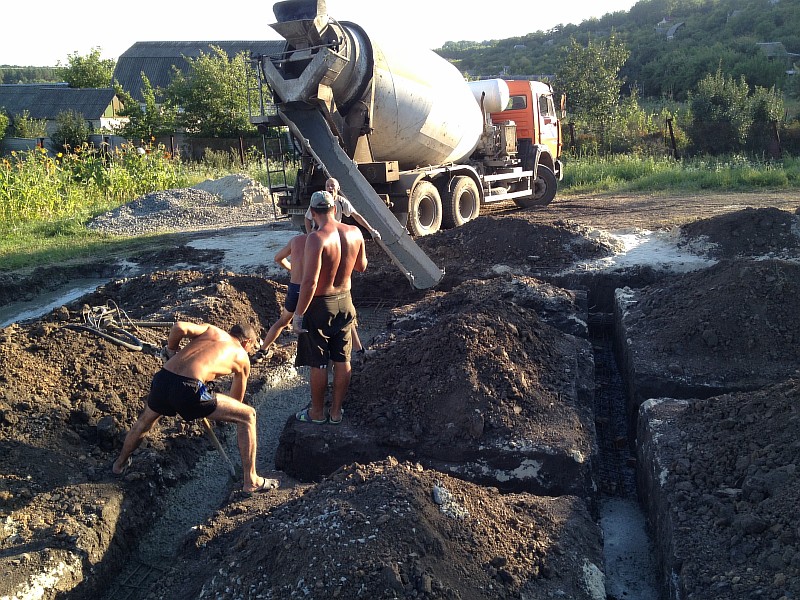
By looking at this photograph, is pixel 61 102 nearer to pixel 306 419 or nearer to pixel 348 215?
pixel 348 215

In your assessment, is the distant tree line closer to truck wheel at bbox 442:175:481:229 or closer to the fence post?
the fence post

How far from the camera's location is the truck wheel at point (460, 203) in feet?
39.2

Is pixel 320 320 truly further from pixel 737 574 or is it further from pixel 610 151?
pixel 610 151

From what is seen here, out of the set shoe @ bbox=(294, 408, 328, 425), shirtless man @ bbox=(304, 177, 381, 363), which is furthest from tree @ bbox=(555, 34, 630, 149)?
shoe @ bbox=(294, 408, 328, 425)

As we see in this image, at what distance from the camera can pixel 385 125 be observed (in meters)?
10.3

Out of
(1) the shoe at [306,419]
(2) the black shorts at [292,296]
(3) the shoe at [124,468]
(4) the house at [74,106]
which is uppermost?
(4) the house at [74,106]

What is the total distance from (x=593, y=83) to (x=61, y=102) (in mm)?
31309

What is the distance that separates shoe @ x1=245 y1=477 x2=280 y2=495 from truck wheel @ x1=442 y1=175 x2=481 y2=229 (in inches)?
301

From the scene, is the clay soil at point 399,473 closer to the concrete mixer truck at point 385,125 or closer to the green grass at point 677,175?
the concrete mixer truck at point 385,125

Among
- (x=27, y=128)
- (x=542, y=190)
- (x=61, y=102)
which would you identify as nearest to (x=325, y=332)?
(x=542, y=190)

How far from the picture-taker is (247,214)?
1677cm

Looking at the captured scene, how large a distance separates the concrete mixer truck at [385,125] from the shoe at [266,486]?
478 cm

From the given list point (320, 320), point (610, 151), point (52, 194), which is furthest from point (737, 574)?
point (610, 151)

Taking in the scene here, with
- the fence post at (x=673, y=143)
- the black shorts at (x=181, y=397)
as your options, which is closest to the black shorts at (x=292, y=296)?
the black shorts at (x=181, y=397)
